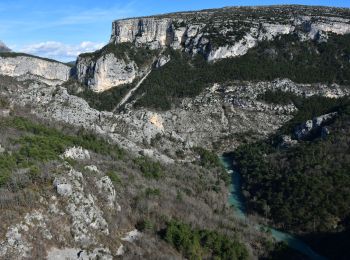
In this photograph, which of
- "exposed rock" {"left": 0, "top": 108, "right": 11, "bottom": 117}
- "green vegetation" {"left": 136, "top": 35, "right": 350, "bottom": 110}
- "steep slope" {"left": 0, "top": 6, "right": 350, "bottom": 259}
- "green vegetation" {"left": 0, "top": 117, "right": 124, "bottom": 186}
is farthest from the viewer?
"green vegetation" {"left": 136, "top": 35, "right": 350, "bottom": 110}

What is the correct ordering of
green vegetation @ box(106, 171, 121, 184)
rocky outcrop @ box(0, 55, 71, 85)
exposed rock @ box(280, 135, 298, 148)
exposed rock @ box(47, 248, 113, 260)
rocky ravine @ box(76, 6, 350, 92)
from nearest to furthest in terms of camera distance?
exposed rock @ box(47, 248, 113, 260), green vegetation @ box(106, 171, 121, 184), exposed rock @ box(280, 135, 298, 148), rocky ravine @ box(76, 6, 350, 92), rocky outcrop @ box(0, 55, 71, 85)

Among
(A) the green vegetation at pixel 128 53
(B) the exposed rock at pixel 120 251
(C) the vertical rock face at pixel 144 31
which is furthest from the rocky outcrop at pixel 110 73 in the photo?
(B) the exposed rock at pixel 120 251

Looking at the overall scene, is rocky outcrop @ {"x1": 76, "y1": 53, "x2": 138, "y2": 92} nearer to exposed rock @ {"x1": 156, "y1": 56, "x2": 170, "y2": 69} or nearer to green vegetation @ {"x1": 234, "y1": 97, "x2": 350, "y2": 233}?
exposed rock @ {"x1": 156, "y1": 56, "x2": 170, "y2": 69}

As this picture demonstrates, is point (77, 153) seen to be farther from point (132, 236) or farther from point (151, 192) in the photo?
point (132, 236)

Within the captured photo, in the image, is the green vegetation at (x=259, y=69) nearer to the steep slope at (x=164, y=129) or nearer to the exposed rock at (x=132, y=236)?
the steep slope at (x=164, y=129)

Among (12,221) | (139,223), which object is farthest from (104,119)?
(12,221)

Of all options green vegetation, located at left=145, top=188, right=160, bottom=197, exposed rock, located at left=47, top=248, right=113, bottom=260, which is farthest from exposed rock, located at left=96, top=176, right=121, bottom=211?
exposed rock, located at left=47, top=248, right=113, bottom=260

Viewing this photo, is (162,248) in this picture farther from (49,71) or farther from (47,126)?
(49,71)
